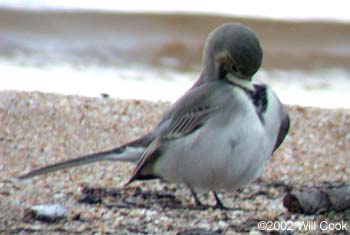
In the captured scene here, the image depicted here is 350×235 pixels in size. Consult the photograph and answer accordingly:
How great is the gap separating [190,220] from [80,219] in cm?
57

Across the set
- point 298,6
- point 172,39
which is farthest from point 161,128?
point 298,6

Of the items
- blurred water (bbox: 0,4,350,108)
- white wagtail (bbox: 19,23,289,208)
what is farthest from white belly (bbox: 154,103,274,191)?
blurred water (bbox: 0,4,350,108)

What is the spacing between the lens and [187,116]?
602 centimetres

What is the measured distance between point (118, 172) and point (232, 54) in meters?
1.15

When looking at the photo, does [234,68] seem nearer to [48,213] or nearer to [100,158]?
[100,158]

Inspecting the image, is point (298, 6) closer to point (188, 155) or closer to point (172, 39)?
point (172, 39)

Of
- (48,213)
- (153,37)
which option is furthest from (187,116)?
(153,37)

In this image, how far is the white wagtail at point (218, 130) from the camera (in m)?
5.78

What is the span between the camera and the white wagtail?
19.0 ft

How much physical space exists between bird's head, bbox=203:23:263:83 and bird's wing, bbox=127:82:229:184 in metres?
0.11

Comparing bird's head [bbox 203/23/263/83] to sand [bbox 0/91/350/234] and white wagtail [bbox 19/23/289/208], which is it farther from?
sand [bbox 0/91/350/234]

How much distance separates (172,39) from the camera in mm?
13930

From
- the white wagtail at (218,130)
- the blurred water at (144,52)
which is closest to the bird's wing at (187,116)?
the white wagtail at (218,130)

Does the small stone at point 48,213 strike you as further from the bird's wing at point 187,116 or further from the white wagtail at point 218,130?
the bird's wing at point 187,116
